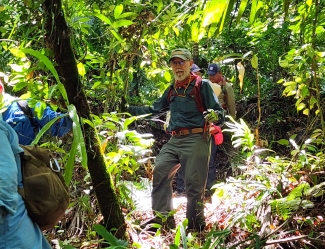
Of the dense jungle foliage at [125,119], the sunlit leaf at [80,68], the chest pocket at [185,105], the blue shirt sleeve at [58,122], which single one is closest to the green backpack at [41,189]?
the dense jungle foliage at [125,119]

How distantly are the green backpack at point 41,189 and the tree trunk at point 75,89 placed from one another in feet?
1.45

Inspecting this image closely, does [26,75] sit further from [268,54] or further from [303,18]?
[268,54]

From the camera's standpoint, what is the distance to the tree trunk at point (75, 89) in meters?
2.37

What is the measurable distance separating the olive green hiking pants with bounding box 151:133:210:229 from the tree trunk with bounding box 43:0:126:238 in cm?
127

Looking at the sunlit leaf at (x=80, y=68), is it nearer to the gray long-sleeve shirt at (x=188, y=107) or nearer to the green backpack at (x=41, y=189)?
the green backpack at (x=41, y=189)

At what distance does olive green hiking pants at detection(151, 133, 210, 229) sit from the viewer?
12.6 ft

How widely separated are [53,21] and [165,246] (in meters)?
1.96

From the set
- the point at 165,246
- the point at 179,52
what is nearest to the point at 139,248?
the point at 165,246

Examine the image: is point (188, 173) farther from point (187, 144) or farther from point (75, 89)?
point (75, 89)

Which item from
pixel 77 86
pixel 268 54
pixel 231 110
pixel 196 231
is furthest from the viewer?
pixel 268 54

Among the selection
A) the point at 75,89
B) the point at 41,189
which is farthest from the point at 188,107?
the point at 41,189

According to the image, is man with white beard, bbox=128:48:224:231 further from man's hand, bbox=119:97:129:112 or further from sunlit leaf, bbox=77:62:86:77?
sunlit leaf, bbox=77:62:86:77

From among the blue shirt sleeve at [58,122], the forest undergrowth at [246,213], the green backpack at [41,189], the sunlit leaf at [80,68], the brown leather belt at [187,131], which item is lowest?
the forest undergrowth at [246,213]

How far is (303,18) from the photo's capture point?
117 inches
